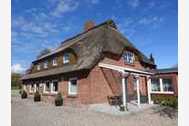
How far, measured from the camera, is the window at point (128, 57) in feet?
51.2

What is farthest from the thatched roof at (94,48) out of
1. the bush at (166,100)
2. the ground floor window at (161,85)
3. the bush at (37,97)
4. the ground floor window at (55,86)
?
the bush at (166,100)

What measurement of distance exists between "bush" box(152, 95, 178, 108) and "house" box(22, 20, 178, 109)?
569mm

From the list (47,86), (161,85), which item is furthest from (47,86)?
(161,85)

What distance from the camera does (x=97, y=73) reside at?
1250 cm

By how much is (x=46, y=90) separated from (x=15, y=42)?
24.2ft

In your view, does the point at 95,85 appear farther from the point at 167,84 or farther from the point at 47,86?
the point at 47,86

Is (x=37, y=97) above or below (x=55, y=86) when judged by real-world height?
below

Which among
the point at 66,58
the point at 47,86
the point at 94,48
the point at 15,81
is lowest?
the point at 15,81

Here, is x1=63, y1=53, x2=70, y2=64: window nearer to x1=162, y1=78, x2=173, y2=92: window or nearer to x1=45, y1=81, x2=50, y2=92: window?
x1=45, y1=81, x2=50, y2=92: window

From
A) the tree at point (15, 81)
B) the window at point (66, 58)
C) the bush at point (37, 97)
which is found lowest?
the bush at point (37, 97)

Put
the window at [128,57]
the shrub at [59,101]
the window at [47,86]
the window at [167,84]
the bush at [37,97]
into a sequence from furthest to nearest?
the window at [47,86] → the bush at [37,97] → the window at [128,57] → the window at [167,84] → the shrub at [59,101]

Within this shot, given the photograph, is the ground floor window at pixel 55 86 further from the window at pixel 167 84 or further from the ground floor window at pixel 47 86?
the window at pixel 167 84

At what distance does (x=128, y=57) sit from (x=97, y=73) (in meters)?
4.68
